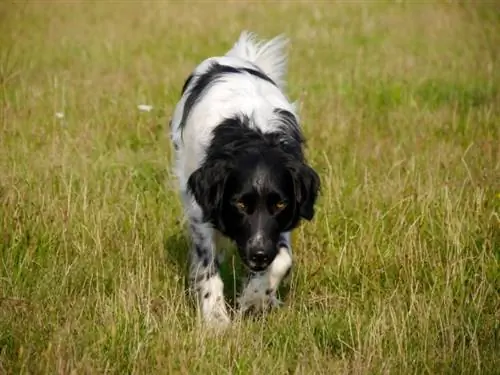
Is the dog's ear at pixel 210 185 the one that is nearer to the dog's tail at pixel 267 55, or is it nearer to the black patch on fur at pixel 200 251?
the black patch on fur at pixel 200 251

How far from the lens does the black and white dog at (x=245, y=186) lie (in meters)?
4.74

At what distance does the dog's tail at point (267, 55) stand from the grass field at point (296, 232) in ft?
2.39

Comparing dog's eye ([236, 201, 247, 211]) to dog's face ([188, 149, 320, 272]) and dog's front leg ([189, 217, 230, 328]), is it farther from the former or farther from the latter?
dog's front leg ([189, 217, 230, 328])

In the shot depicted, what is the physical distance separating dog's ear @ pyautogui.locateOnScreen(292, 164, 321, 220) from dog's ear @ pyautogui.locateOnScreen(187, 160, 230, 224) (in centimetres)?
37

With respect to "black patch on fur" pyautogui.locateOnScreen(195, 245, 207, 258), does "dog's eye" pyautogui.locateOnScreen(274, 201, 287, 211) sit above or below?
above

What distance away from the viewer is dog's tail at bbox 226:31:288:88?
6.85 metres

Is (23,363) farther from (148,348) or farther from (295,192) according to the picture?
(295,192)

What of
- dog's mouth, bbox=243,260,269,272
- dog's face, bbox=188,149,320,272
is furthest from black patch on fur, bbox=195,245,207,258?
dog's mouth, bbox=243,260,269,272

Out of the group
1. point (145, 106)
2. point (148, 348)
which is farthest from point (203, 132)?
point (145, 106)

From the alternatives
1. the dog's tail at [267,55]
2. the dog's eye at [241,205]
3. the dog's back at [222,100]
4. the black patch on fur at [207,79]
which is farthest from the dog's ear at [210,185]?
the dog's tail at [267,55]

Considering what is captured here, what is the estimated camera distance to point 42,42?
1181 cm

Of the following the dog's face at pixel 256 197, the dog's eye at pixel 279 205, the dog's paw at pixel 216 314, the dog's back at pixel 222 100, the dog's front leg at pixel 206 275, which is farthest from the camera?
the dog's back at pixel 222 100

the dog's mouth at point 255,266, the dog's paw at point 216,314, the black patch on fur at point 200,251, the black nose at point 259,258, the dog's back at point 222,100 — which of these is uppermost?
the dog's back at point 222,100

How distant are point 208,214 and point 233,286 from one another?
26.3 inches
